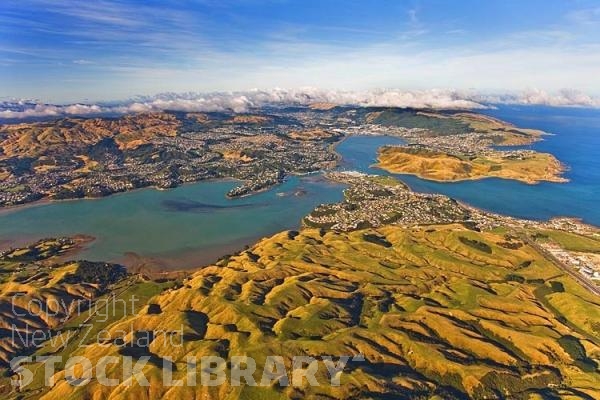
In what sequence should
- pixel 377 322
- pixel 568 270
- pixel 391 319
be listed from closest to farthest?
pixel 391 319
pixel 377 322
pixel 568 270

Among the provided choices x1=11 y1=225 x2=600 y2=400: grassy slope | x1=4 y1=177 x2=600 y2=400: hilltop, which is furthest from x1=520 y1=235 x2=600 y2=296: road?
x1=11 y1=225 x2=600 y2=400: grassy slope

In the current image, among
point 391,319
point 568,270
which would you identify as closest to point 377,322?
point 391,319

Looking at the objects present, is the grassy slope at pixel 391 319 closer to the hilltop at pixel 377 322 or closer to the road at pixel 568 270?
the hilltop at pixel 377 322

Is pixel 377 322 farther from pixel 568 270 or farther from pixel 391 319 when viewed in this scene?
pixel 568 270

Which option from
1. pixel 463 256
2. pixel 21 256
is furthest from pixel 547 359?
pixel 21 256

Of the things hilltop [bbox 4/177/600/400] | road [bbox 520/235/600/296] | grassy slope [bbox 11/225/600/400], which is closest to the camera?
hilltop [bbox 4/177/600/400]

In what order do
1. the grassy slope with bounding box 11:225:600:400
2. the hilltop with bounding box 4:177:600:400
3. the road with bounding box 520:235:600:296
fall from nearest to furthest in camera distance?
the hilltop with bounding box 4:177:600:400
the grassy slope with bounding box 11:225:600:400
the road with bounding box 520:235:600:296

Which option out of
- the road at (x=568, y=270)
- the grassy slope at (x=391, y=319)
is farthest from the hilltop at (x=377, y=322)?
the road at (x=568, y=270)

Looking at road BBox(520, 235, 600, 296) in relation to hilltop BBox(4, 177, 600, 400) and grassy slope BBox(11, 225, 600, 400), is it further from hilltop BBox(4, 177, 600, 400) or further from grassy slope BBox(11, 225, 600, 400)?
grassy slope BBox(11, 225, 600, 400)

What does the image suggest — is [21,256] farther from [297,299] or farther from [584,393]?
[584,393]
